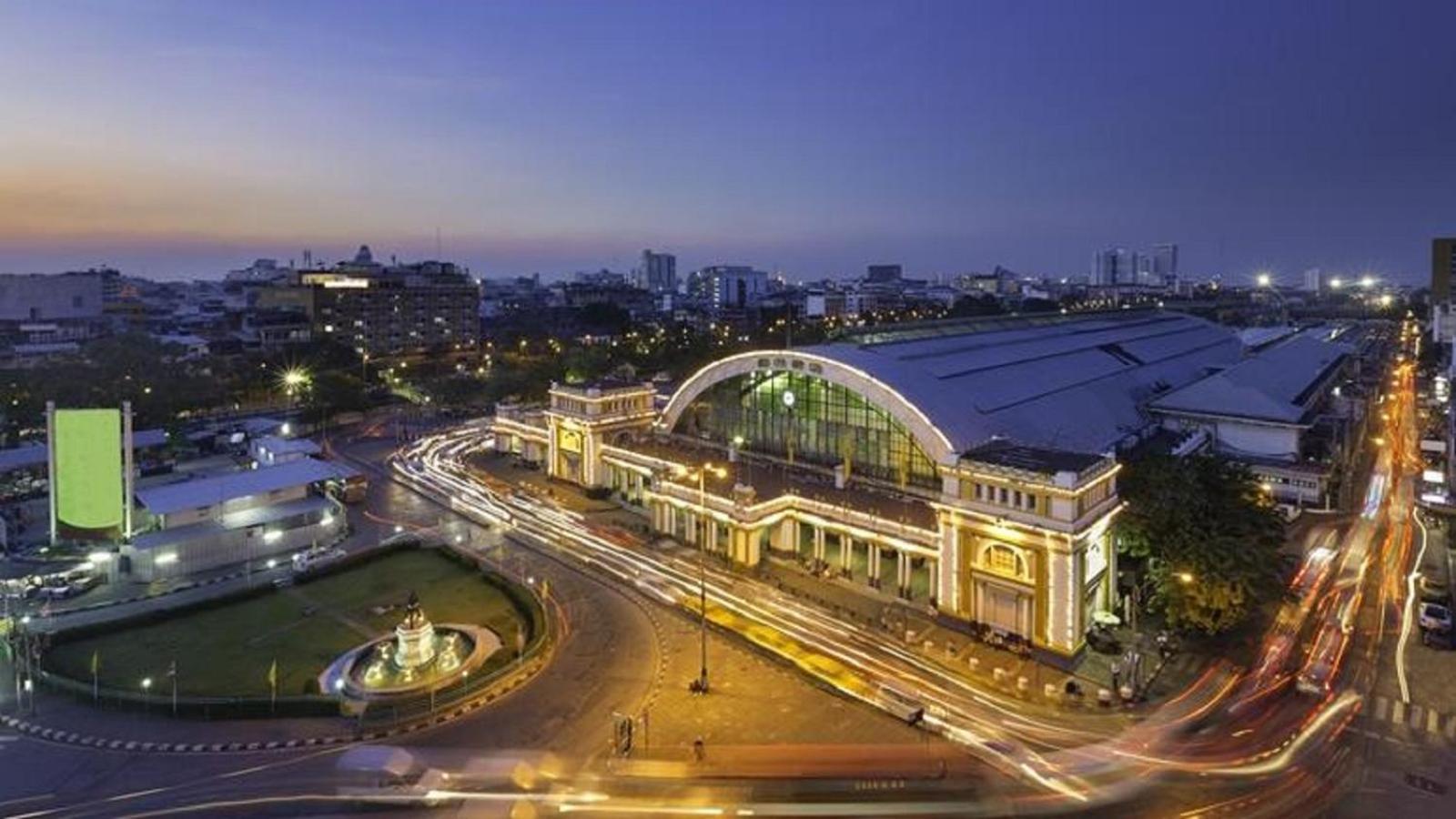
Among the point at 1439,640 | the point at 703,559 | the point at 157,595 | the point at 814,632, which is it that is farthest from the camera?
the point at 157,595

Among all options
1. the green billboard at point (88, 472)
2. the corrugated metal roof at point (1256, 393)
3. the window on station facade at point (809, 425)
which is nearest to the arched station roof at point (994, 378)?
the window on station facade at point (809, 425)

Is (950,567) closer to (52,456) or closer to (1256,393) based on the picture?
(1256,393)

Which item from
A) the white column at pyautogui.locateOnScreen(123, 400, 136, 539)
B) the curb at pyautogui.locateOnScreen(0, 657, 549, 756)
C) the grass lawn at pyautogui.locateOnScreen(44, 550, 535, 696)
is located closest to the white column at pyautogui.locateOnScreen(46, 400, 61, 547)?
the white column at pyautogui.locateOnScreen(123, 400, 136, 539)

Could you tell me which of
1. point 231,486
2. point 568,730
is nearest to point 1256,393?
point 568,730

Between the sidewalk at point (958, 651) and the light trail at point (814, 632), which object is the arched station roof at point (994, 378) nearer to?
the sidewalk at point (958, 651)

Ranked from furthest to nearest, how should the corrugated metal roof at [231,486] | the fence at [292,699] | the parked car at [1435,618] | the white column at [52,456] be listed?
the corrugated metal roof at [231,486] → the white column at [52,456] → the parked car at [1435,618] → the fence at [292,699]

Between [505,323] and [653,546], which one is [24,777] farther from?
[505,323]

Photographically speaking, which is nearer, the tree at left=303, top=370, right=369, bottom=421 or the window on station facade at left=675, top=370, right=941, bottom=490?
the window on station facade at left=675, top=370, right=941, bottom=490

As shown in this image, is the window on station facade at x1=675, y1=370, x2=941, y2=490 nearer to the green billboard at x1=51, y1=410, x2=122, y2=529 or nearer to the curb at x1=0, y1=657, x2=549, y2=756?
the curb at x1=0, y1=657, x2=549, y2=756
